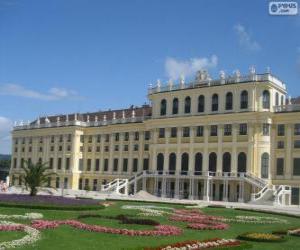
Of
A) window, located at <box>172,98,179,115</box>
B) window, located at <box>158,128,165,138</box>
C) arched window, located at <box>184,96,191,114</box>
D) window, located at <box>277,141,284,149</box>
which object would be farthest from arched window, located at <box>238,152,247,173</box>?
window, located at <box>158,128,165,138</box>

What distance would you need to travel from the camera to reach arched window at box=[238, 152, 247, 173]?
5608 centimetres

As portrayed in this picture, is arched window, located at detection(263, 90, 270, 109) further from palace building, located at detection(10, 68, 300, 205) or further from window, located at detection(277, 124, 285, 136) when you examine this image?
window, located at detection(277, 124, 285, 136)

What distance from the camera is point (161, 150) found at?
64.3 m

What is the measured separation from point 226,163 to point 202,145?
3769mm

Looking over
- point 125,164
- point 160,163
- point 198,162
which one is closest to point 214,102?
point 198,162

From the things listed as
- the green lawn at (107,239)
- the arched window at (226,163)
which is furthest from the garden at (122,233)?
the arched window at (226,163)

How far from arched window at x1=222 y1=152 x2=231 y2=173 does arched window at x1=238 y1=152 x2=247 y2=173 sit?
50.7 inches

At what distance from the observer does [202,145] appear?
197 feet

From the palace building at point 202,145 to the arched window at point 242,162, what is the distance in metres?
0.11

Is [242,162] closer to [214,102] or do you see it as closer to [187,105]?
[214,102]

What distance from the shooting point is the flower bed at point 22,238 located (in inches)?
596

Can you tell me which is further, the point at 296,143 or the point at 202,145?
the point at 202,145

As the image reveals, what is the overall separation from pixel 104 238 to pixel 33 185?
52.8ft

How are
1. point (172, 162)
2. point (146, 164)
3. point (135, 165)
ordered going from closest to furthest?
point (172, 162)
point (146, 164)
point (135, 165)
